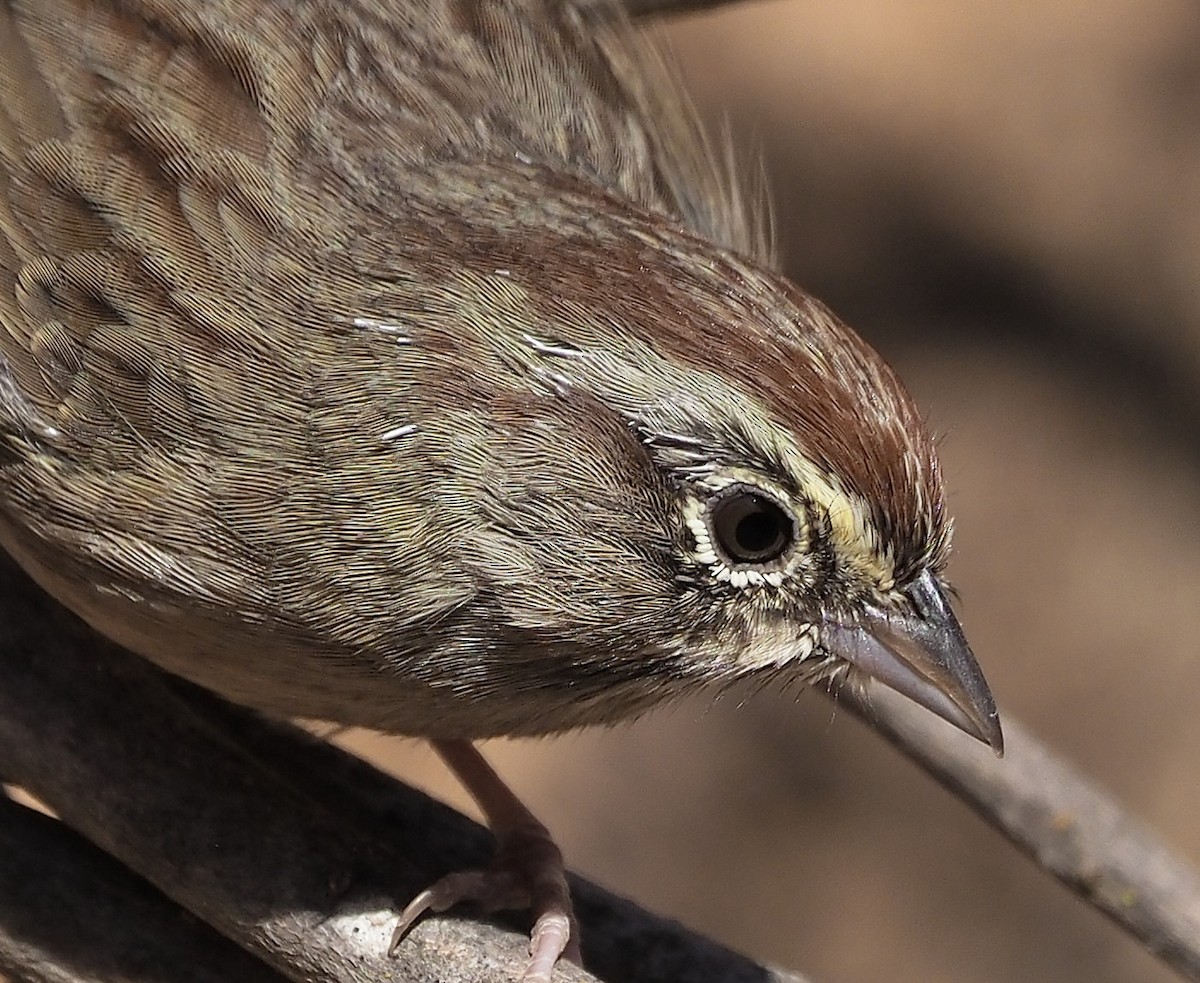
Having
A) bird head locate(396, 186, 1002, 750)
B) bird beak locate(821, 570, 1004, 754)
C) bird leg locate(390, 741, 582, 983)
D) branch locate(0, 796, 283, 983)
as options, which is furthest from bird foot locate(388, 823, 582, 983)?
bird beak locate(821, 570, 1004, 754)

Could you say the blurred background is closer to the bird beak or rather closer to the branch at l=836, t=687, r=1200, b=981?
the branch at l=836, t=687, r=1200, b=981

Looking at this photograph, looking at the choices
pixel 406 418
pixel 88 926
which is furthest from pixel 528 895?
pixel 406 418

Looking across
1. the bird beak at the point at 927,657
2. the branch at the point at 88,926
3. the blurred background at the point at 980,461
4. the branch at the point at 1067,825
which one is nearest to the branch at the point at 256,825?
the branch at the point at 88,926

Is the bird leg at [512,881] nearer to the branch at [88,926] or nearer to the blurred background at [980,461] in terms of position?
the branch at [88,926]

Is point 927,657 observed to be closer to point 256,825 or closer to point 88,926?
point 256,825

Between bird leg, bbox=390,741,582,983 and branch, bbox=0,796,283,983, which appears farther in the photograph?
branch, bbox=0,796,283,983

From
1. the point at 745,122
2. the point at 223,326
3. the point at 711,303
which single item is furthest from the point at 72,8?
the point at 745,122

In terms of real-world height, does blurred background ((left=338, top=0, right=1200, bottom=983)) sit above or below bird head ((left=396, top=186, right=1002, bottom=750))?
above
